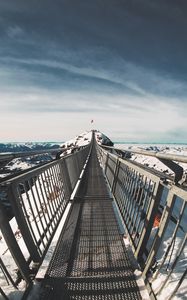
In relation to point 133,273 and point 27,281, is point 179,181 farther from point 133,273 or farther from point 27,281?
point 27,281

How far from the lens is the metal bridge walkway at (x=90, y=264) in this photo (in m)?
3.45

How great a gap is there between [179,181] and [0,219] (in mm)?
1967

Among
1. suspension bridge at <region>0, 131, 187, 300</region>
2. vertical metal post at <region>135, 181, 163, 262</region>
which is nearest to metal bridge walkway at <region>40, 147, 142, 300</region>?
suspension bridge at <region>0, 131, 187, 300</region>

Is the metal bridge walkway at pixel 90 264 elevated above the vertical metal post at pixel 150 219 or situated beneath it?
situated beneath

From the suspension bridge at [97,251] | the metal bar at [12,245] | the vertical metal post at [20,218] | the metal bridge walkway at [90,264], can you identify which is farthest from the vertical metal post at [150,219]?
the metal bar at [12,245]

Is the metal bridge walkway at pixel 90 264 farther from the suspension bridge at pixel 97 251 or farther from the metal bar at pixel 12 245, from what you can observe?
the metal bar at pixel 12 245

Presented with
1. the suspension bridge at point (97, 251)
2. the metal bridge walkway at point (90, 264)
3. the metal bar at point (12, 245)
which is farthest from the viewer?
the metal bridge walkway at point (90, 264)

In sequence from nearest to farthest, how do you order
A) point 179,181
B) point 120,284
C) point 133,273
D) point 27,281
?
point 179,181 → point 27,281 → point 120,284 → point 133,273

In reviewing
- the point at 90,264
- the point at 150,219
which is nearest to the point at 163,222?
the point at 150,219

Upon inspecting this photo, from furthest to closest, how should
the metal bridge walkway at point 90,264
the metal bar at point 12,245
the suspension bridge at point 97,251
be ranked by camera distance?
the metal bridge walkway at point 90,264, the suspension bridge at point 97,251, the metal bar at point 12,245

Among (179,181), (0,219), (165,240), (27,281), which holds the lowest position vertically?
(165,240)

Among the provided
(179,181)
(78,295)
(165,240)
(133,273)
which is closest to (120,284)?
(133,273)

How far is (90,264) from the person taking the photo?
4.28 meters

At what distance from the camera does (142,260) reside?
13.4 ft
